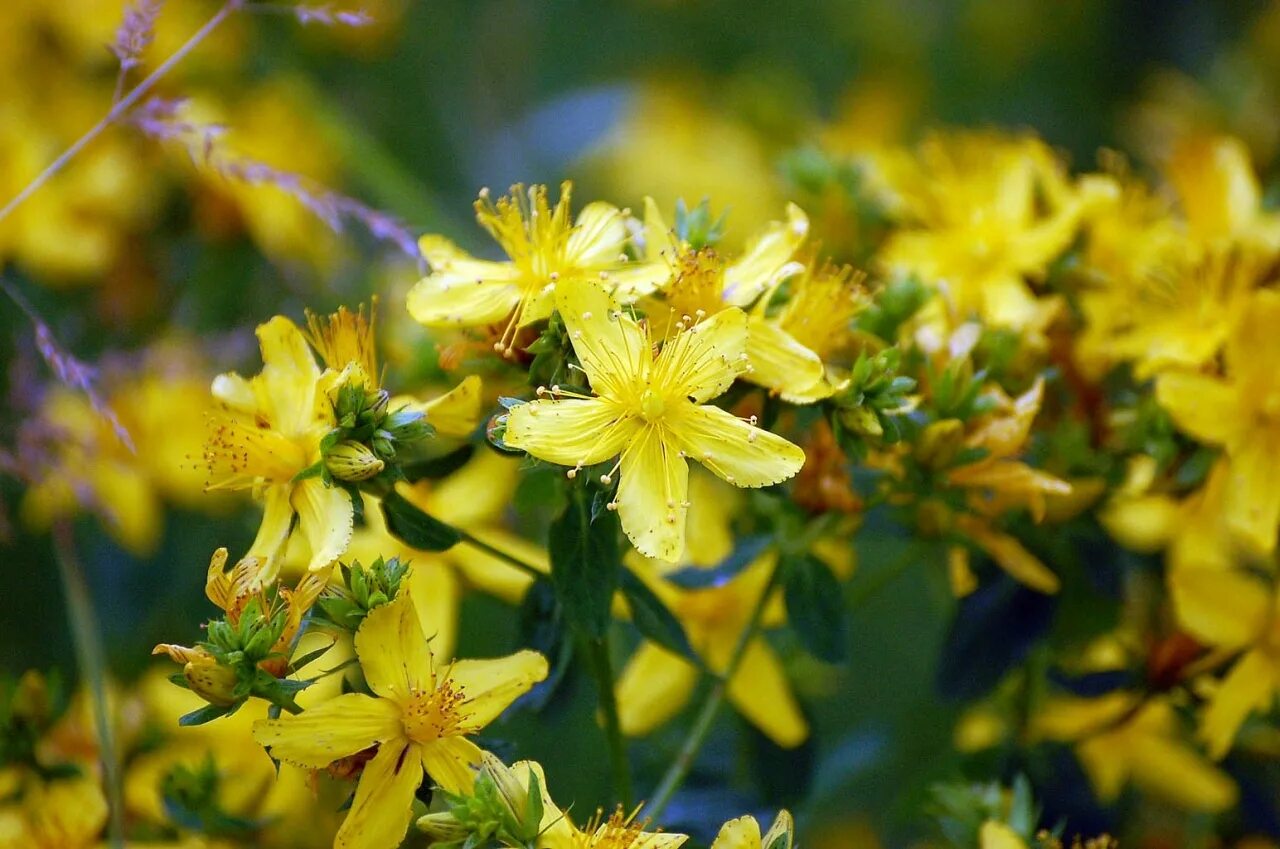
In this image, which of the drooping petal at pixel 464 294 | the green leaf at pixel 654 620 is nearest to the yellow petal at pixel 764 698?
the green leaf at pixel 654 620

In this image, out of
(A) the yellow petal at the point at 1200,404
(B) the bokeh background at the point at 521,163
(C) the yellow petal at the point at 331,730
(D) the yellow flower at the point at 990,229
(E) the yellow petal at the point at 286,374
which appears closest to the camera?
(C) the yellow petal at the point at 331,730

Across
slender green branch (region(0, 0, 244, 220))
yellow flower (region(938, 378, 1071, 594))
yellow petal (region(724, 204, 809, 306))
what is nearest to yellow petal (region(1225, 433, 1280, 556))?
yellow flower (region(938, 378, 1071, 594))

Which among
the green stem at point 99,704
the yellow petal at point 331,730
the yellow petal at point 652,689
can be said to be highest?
the yellow petal at point 331,730

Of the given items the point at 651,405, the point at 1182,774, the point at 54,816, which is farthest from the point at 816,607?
the point at 54,816

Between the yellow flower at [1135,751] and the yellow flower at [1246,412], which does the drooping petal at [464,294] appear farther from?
the yellow flower at [1135,751]

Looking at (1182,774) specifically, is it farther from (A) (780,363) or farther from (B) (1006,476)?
(A) (780,363)

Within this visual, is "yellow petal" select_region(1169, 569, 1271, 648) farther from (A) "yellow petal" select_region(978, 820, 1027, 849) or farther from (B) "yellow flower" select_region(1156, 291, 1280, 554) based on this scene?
(A) "yellow petal" select_region(978, 820, 1027, 849)
